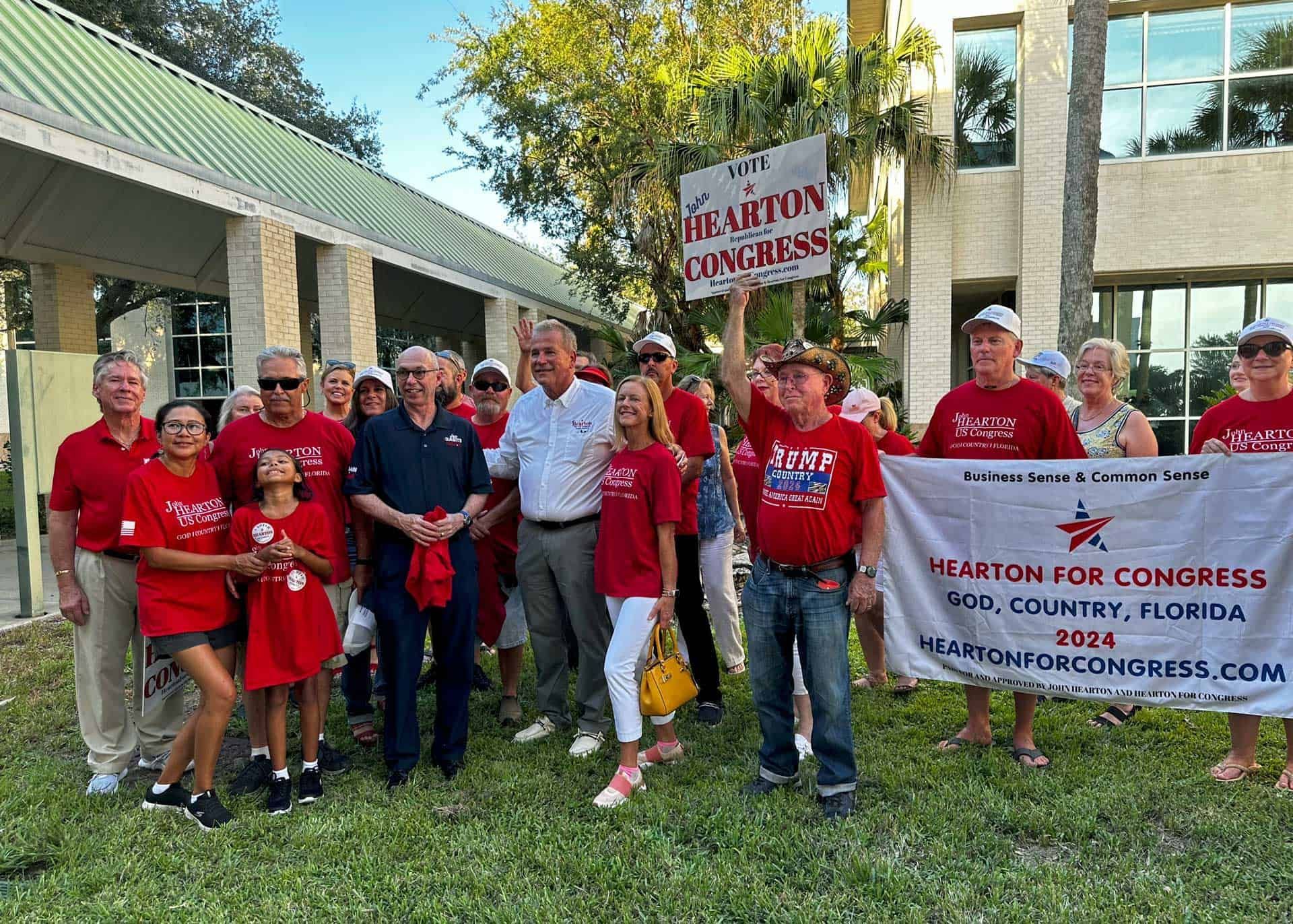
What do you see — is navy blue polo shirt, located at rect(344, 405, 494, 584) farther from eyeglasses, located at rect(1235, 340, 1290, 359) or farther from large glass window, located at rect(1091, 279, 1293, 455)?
large glass window, located at rect(1091, 279, 1293, 455)

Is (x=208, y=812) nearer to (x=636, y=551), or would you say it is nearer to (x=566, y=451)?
(x=636, y=551)

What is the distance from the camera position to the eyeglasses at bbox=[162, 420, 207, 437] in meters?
3.69

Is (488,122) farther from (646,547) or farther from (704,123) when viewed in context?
(646,547)

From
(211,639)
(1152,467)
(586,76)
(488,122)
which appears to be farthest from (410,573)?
(488,122)

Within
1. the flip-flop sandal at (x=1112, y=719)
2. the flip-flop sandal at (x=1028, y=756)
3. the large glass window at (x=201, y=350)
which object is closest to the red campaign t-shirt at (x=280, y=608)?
the flip-flop sandal at (x=1028, y=756)

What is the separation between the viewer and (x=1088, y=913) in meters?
2.86

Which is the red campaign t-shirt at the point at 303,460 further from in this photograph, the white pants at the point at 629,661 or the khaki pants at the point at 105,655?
the white pants at the point at 629,661

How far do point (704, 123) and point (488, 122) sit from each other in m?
13.0

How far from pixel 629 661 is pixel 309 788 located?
1680 mm

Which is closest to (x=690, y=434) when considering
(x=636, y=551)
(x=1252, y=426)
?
(x=636, y=551)

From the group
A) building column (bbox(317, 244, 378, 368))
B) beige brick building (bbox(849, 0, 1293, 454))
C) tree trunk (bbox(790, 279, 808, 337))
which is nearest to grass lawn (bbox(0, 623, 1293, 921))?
tree trunk (bbox(790, 279, 808, 337))

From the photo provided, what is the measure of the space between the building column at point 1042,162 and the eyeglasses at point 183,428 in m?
12.3

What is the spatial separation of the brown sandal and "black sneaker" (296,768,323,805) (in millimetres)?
700

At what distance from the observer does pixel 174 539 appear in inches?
146
